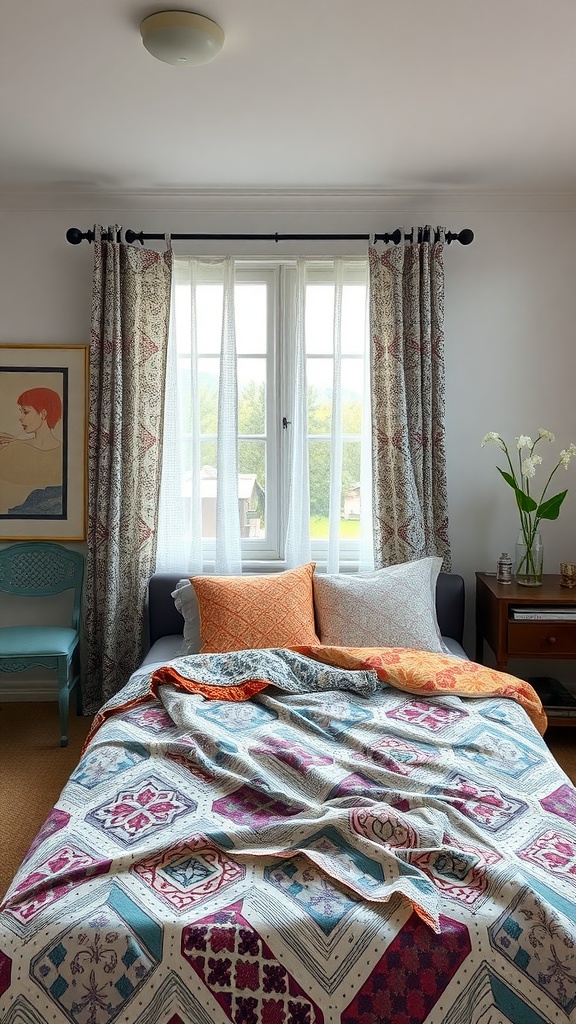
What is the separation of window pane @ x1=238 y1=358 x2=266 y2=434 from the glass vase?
1.44 metres

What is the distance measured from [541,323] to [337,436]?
121 cm

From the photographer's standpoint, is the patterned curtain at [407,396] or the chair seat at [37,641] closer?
the chair seat at [37,641]

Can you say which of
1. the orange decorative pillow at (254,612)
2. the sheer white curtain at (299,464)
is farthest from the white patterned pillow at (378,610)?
the sheer white curtain at (299,464)

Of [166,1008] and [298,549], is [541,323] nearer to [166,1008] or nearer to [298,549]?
[298,549]

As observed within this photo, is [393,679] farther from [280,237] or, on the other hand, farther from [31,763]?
[280,237]

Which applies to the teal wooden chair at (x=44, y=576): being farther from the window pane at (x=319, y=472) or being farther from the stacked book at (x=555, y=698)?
the stacked book at (x=555, y=698)

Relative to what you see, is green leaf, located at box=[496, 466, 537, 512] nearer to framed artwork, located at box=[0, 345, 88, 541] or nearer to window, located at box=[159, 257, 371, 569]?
window, located at box=[159, 257, 371, 569]

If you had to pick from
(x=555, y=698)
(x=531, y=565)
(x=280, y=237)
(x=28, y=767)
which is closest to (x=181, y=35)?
(x=280, y=237)

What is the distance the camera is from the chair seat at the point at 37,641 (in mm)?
3617

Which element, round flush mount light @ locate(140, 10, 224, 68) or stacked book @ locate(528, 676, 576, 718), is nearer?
round flush mount light @ locate(140, 10, 224, 68)

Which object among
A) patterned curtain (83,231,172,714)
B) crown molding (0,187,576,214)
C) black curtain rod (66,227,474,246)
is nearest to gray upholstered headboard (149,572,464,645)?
patterned curtain (83,231,172,714)

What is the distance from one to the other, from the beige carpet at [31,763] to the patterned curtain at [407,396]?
Result: 1.23 meters

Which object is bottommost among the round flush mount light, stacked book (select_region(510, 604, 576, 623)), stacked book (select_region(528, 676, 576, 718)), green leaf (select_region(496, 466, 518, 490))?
stacked book (select_region(528, 676, 576, 718))

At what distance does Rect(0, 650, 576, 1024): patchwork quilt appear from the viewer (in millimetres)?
1511
